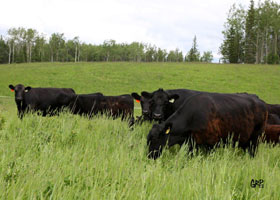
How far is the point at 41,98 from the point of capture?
527 inches

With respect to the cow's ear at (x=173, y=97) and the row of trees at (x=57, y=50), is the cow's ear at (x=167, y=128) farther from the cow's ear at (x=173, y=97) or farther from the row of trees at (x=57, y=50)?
the row of trees at (x=57, y=50)

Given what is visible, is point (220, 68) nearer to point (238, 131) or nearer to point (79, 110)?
point (79, 110)

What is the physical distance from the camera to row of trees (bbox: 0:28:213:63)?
339ft

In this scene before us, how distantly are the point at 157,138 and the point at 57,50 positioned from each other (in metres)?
110

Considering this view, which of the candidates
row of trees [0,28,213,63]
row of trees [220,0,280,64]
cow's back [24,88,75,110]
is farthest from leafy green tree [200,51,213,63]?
cow's back [24,88,75,110]

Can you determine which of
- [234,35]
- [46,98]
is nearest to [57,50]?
[234,35]

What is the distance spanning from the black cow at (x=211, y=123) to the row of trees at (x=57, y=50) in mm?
93622

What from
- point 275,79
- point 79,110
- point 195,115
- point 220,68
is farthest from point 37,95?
point 220,68

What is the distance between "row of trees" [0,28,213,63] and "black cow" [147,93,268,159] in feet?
307

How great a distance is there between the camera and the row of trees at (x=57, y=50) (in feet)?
339

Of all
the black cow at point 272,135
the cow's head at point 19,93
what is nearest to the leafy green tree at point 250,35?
the cow's head at point 19,93

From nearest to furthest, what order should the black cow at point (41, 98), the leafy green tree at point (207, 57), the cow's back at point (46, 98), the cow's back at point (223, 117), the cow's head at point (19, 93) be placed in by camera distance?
the cow's back at point (223, 117) < the cow's head at point (19, 93) < the black cow at point (41, 98) < the cow's back at point (46, 98) < the leafy green tree at point (207, 57)

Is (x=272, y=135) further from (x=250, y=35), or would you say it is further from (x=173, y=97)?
(x=250, y=35)

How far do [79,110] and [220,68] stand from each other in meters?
41.0
